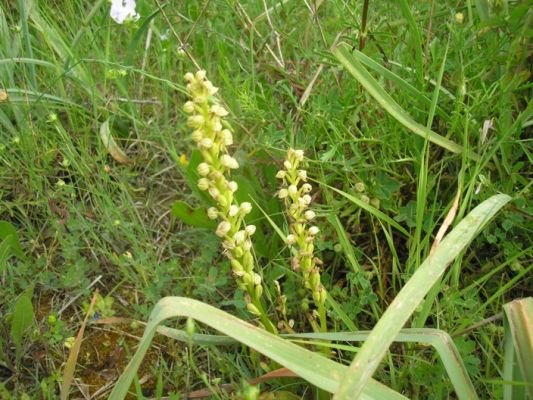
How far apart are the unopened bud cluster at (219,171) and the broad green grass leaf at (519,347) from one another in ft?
1.55

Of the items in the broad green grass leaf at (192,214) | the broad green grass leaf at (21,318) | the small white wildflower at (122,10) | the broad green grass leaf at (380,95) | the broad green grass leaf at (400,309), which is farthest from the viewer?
the small white wildflower at (122,10)

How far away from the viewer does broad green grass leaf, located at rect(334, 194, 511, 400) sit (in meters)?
0.92

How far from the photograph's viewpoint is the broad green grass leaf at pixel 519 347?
41.6 inches

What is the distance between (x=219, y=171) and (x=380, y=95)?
54 centimetres

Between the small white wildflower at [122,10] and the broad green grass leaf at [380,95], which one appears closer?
the broad green grass leaf at [380,95]

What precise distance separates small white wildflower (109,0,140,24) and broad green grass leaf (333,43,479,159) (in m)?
1.01

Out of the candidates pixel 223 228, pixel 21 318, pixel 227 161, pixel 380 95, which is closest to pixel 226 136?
pixel 227 161

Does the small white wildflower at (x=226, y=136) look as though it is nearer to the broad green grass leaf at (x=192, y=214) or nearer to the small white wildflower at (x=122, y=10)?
the broad green grass leaf at (x=192, y=214)

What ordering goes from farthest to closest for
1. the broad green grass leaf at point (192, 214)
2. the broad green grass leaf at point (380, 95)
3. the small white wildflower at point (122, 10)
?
the small white wildflower at point (122, 10) < the broad green grass leaf at point (192, 214) < the broad green grass leaf at point (380, 95)

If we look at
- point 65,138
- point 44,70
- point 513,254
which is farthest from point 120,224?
point 513,254

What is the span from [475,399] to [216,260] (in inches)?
34.2

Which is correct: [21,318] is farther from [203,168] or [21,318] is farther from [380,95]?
[380,95]

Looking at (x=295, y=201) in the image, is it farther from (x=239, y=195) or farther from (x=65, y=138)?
(x=65, y=138)

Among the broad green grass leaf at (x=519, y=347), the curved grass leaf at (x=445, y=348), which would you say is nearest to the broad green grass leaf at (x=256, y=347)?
the curved grass leaf at (x=445, y=348)
